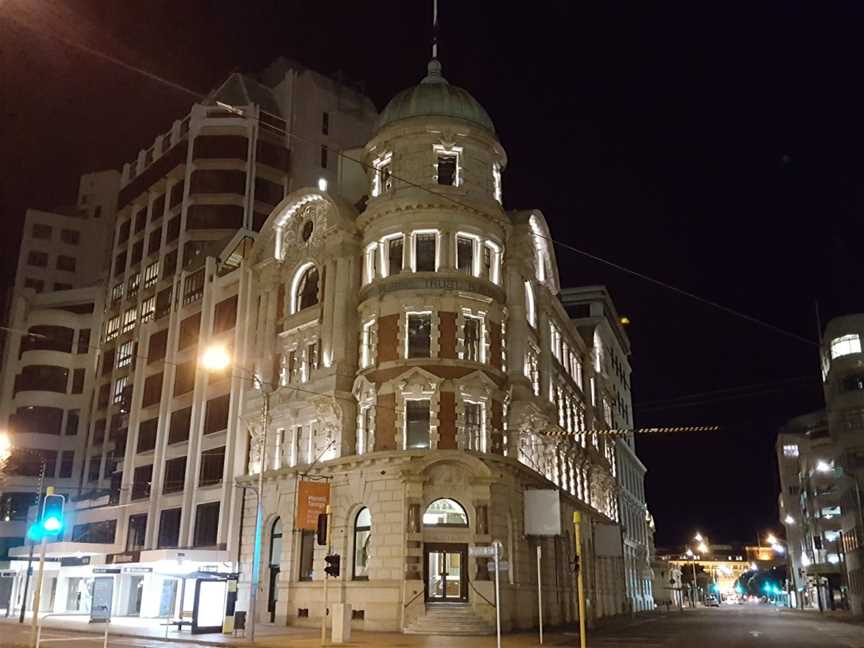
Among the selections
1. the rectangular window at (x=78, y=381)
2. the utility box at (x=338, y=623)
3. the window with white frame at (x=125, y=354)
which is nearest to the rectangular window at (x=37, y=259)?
the rectangular window at (x=78, y=381)

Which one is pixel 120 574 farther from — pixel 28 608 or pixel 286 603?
pixel 286 603

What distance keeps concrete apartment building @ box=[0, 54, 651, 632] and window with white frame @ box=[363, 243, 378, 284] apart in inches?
6.3

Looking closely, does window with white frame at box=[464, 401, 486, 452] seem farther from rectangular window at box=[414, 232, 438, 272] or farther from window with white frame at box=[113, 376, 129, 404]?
window with white frame at box=[113, 376, 129, 404]

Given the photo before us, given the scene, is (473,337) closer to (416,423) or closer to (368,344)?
(416,423)

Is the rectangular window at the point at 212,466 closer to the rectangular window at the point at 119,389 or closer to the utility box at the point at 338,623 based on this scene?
the rectangular window at the point at 119,389

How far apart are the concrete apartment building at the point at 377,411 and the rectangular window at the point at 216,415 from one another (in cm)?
15

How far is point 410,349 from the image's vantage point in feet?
132

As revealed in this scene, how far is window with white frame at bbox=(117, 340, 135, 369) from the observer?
68.9m

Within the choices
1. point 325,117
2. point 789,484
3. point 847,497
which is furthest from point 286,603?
point 789,484

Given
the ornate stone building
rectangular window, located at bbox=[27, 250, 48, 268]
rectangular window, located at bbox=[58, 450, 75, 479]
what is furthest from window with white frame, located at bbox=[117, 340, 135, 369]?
rectangular window, located at bbox=[27, 250, 48, 268]

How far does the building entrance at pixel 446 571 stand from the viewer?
37.1 m

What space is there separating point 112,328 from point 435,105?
146ft

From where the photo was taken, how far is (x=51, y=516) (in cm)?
2230

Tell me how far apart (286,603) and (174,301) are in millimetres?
28753
